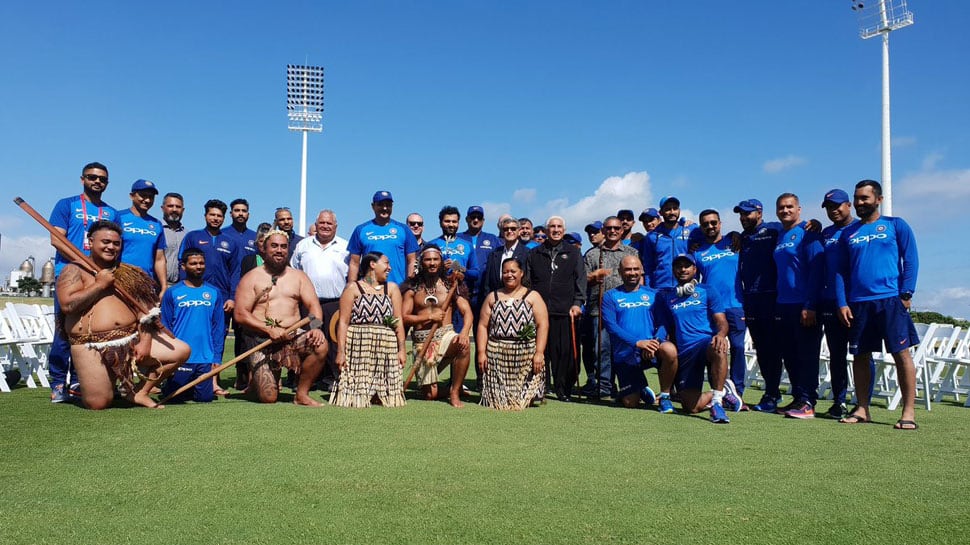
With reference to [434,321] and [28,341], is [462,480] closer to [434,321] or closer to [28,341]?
[434,321]

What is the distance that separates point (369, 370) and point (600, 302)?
8.98 feet

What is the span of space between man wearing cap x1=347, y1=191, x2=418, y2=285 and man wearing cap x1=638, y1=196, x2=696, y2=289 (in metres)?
2.61

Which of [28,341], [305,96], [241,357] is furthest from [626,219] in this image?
[305,96]

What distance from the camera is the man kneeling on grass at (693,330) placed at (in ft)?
21.1

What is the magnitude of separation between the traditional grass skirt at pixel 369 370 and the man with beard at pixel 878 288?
4006mm

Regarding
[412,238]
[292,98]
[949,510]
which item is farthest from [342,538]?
[292,98]

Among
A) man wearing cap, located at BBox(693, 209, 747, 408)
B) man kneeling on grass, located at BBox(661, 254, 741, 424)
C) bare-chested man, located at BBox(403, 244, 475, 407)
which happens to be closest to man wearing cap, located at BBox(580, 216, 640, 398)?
man wearing cap, located at BBox(693, 209, 747, 408)

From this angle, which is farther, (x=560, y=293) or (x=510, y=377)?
(x=560, y=293)

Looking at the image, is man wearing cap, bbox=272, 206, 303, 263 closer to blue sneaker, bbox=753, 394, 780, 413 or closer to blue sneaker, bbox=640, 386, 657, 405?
blue sneaker, bbox=640, 386, 657, 405

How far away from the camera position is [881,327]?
579cm

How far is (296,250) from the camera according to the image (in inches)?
312

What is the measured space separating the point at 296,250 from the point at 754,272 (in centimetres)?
491

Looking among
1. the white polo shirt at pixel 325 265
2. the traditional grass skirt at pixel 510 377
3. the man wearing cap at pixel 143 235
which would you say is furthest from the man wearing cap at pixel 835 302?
the man wearing cap at pixel 143 235

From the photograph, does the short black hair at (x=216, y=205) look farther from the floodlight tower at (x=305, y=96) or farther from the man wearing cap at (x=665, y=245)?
the floodlight tower at (x=305, y=96)
